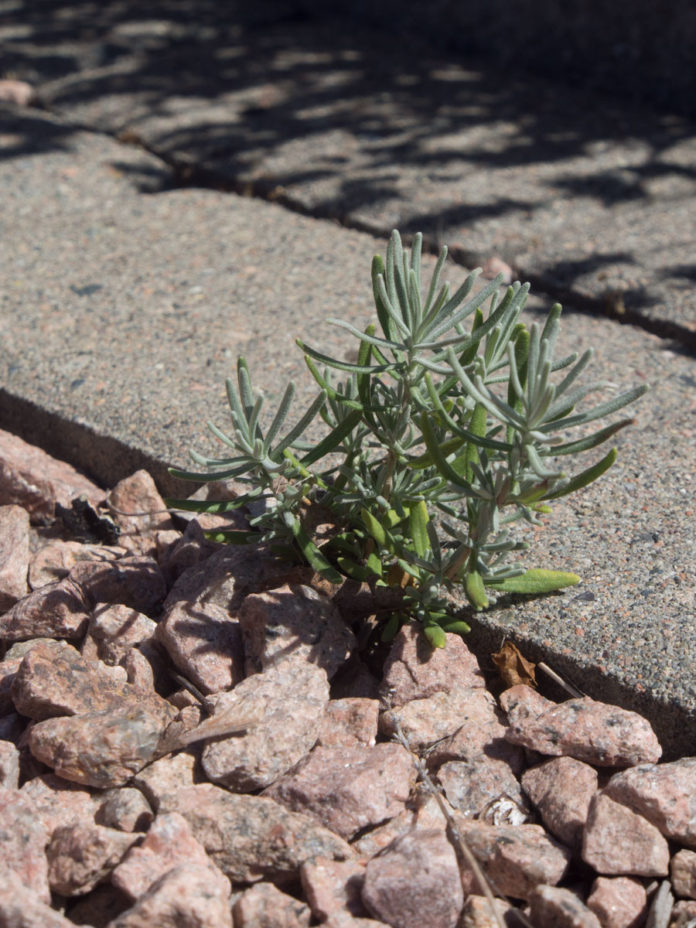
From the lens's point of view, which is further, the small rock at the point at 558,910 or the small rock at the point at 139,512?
the small rock at the point at 139,512

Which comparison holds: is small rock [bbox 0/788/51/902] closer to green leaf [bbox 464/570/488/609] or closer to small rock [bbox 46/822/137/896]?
small rock [bbox 46/822/137/896]

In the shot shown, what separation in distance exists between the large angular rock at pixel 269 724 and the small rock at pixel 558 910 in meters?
0.49

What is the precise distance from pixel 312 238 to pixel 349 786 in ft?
7.67

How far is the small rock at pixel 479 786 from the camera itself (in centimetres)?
187

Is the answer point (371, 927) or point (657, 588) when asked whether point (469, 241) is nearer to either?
point (657, 588)

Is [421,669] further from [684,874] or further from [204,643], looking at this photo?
[684,874]

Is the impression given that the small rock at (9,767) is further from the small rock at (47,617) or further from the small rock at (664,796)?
the small rock at (664,796)

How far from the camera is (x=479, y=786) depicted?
1885 millimetres

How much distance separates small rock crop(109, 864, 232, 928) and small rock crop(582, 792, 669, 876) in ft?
2.07

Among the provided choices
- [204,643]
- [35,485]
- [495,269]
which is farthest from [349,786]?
[495,269]

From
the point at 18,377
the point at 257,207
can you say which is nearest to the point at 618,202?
the point at 257,207

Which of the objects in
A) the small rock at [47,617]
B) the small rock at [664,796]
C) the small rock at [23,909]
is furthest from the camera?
the small rock at [47,617]

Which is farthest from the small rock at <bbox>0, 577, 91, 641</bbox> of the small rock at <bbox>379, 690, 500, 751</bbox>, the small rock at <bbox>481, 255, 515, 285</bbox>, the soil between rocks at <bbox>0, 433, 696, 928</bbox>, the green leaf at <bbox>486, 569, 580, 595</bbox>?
the small rock at <bbox>481, 255, 515, 285</bbox>

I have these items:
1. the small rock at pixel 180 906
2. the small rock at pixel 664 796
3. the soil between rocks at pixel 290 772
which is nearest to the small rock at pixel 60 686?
the soil between rocks at pixel 290 772
